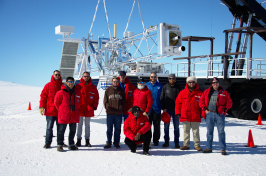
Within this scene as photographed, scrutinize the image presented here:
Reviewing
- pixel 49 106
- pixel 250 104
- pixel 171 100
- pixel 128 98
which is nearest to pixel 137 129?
pixel 128 98

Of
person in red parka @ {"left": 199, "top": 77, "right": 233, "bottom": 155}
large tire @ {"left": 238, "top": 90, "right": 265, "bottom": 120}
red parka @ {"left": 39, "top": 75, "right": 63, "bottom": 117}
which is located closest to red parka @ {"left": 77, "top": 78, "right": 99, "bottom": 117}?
red parka @ {"left": 39, "top": 75, "right": 63, "bottom": 117}

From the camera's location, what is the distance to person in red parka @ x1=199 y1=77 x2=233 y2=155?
5.57 m

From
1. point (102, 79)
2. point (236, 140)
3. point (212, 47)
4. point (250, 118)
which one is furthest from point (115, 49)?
point (236, 140)

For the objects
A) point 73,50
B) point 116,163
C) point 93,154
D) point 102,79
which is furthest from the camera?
point 73,50

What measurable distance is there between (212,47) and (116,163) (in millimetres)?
12153

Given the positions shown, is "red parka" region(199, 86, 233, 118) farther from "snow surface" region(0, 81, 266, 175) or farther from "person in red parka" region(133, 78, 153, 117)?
→ "person in red parka" region(133, 78, 153, 117)

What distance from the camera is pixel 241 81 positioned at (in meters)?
12.0

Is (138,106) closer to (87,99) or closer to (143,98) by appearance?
(143,98)

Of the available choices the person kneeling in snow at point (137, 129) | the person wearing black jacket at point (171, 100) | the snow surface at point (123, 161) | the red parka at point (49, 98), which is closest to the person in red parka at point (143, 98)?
the person kneeling in snow at point (137, 129)

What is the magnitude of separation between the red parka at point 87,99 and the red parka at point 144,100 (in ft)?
3.47

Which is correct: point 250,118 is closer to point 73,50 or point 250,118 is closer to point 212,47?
point 212,47

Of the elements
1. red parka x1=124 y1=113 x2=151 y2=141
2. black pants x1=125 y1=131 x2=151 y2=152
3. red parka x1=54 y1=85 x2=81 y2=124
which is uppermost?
red parka x1=54 y1=85 x2=81 y2=124

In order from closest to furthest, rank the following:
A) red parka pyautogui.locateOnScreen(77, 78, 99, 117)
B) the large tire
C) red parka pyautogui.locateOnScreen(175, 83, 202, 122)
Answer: red parka pyautogui.locateOnScreen(175, 83, 202, 122)
red parka pyautogui.locateOnScreen(77, 78, 99, 117)
the large tire

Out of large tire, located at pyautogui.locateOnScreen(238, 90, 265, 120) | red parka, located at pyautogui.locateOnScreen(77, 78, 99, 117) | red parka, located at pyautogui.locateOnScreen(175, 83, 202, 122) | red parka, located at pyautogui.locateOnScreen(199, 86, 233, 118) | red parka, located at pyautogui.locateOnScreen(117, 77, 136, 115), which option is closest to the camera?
red parka, located at pyautogui.locateOnScreen(199, 86, 233, 118)
